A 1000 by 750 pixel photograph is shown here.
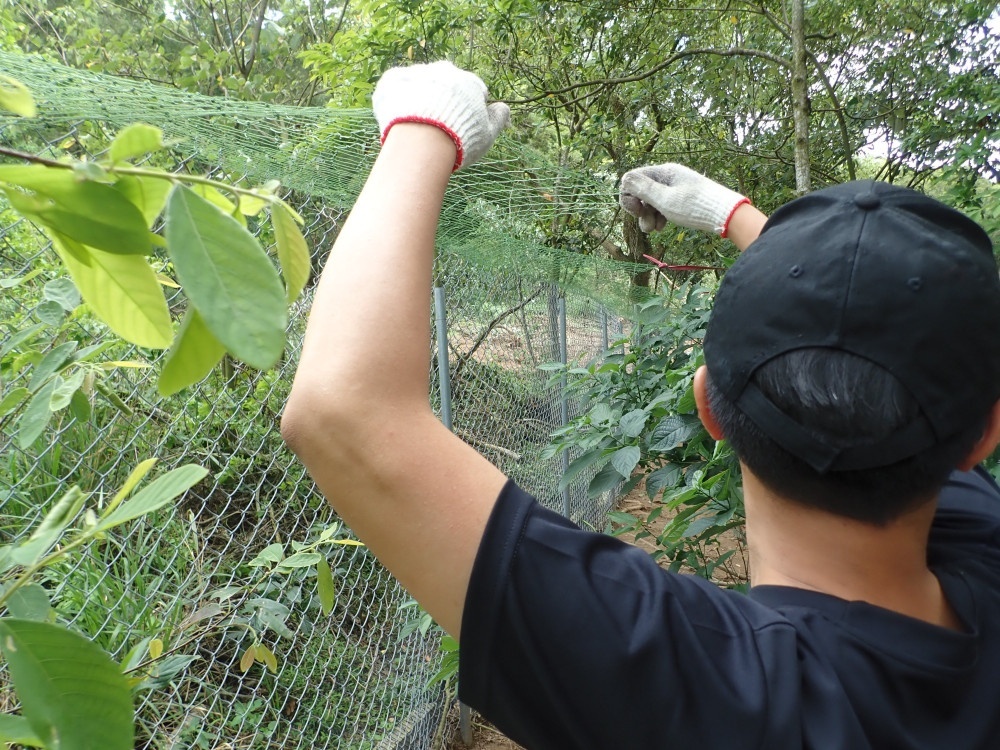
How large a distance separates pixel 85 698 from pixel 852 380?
72 centimetres

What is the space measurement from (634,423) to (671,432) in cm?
12

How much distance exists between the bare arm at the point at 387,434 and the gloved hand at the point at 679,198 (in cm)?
130

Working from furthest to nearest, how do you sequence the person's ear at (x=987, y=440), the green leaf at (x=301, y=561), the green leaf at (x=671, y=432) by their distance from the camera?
the green leaf at (x=671, y=432), the green leaf at (x=301, y=561), the person's ear at (x=987, y=440)

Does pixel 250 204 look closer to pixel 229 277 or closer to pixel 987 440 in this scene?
pixel 229 277

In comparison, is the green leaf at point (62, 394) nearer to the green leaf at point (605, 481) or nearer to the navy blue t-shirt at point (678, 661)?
the navy blue t-shirt at point (678, 661)

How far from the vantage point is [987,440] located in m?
0.83

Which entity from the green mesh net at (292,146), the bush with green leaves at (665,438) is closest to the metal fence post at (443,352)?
the green mesh net at (292,146)

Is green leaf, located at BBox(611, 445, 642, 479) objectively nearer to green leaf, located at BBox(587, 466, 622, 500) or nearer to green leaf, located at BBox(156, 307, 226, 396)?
green leaf, located at BBox(587, 466, 622, 500)

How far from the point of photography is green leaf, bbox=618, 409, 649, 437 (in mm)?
2227

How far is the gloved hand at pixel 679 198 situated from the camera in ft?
5.98

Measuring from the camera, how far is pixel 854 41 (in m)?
7.30

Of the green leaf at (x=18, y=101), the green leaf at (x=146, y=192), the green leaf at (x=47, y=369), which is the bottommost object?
the green leaf at (x=47, y=369)

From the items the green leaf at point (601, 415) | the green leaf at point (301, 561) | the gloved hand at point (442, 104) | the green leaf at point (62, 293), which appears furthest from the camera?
the green leaf at point (601, 415)

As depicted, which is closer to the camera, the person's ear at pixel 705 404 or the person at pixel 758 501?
the person at pixel 758 501
